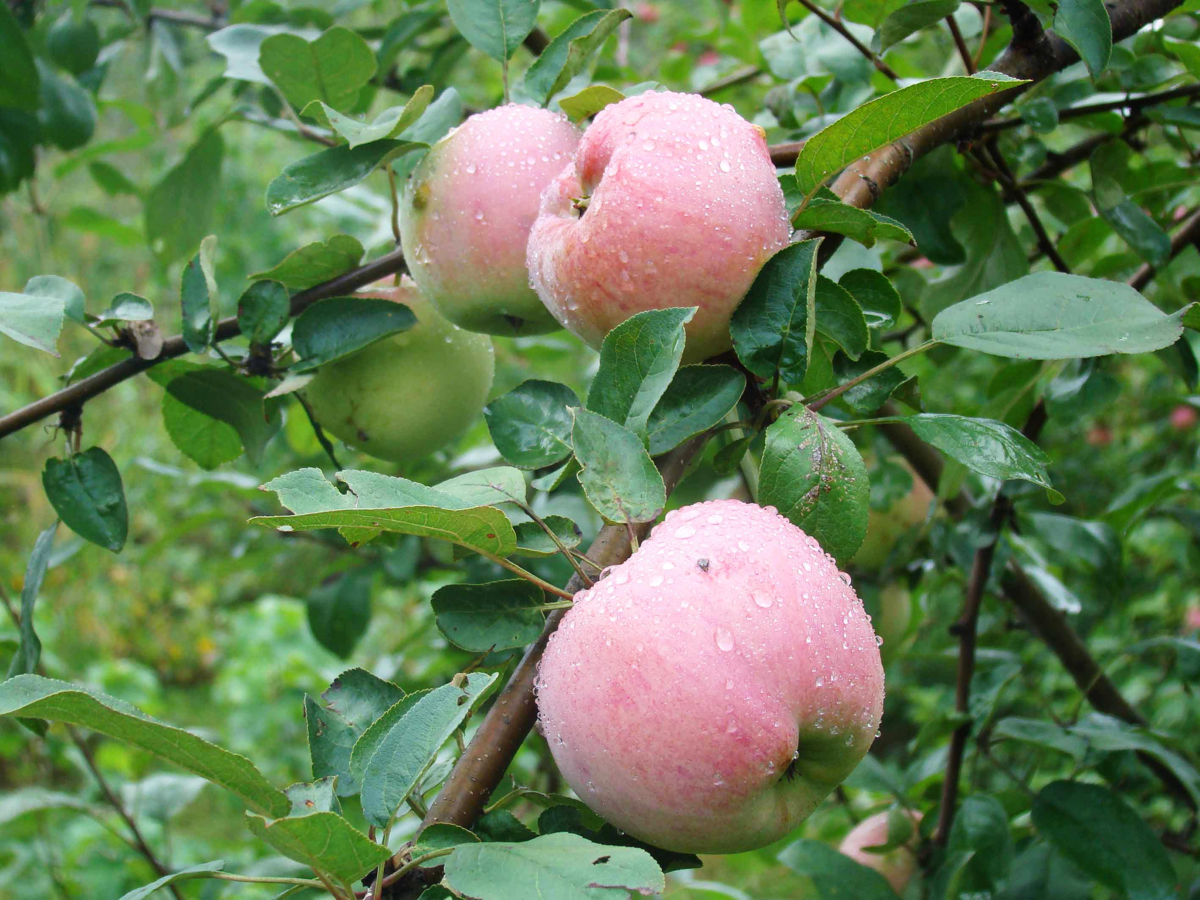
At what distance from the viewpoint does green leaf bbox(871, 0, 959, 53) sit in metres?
0.68

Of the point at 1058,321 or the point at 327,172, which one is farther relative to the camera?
the point at 327,172

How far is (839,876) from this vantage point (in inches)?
34.3

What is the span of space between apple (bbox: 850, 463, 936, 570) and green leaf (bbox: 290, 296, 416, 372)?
659 millimetres

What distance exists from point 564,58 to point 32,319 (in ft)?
1.30

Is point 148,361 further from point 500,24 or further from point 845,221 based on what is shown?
point 845,221

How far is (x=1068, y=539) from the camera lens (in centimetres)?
102

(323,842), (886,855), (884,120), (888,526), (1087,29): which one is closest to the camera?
(323,842)

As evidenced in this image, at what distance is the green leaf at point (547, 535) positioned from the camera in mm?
541

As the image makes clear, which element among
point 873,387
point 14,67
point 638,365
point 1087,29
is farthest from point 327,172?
point 14,67

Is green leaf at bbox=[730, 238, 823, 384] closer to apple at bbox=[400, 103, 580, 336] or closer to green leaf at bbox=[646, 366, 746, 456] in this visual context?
green leaf at bbox=[646, 366, 746, 456]

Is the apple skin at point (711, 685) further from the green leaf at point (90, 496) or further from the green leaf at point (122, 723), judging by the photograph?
the green leaf at point (90, 496)

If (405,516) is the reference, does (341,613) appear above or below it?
below

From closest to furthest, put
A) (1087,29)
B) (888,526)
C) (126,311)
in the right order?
(1087,29) < (126,311) < (888,526)

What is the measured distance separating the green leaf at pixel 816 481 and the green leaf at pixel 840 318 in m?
0.08
